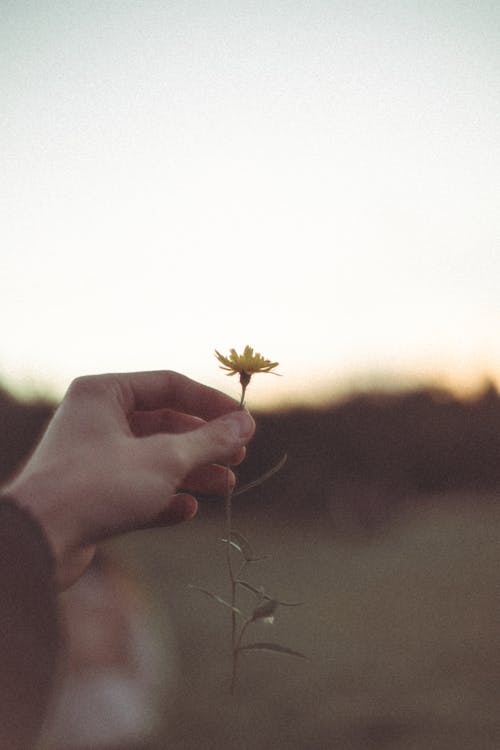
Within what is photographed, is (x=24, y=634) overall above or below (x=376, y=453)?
above

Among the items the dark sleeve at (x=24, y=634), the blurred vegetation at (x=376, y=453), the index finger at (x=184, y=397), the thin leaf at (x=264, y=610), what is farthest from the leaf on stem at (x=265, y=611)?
the blurred vegetation at (x=376, y=453)

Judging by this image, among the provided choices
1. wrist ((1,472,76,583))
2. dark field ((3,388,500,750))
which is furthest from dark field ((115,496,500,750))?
wrist ((1,472,76,583))

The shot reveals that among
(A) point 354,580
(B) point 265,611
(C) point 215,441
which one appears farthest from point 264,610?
(A) point 354,580

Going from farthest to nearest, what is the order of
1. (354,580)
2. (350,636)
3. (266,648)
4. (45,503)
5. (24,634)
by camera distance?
(354,580), (350,636), (45,503), (266,648), (24,634)

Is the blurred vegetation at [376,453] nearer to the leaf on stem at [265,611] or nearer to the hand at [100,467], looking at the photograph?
the hand at [100,467]

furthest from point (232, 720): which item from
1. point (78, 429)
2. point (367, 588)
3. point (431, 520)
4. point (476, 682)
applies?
point (431, 520)

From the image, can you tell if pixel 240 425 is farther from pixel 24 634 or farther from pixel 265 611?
pixel 24 634

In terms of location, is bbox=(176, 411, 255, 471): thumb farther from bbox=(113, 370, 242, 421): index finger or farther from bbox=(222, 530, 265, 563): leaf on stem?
bbox=(113, 370, 242, 421): index finger
